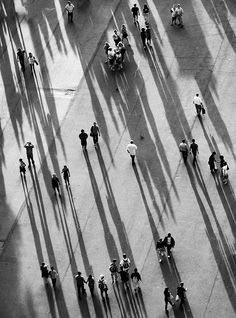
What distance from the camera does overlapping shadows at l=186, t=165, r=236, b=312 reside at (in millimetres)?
30695

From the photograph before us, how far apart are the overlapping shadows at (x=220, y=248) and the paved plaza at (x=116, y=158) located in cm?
5

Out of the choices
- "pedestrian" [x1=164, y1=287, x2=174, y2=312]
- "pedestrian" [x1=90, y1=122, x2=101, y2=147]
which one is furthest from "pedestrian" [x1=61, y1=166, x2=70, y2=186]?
"pedestrian" [x1=164, y1=287, x2=174, y2=312]

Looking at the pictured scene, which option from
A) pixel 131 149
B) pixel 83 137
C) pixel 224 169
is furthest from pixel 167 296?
pixel 83 137

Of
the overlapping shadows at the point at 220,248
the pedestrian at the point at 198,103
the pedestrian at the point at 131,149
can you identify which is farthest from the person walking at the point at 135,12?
the overlapping shadows at the point at 220,248

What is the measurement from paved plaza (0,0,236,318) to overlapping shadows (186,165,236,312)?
0.16 ft

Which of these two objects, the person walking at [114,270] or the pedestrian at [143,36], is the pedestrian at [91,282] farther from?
the pedestrian at [143,36]

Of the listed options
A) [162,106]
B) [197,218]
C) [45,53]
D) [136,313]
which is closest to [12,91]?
[45,53]

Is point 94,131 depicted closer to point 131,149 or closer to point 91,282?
point 131,149

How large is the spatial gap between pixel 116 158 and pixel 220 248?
735 centimetres

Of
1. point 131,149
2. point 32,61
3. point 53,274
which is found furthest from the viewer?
point 32,61

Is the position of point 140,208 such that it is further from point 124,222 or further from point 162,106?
point 162,106

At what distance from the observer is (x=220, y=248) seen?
3212cm

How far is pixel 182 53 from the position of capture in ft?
141

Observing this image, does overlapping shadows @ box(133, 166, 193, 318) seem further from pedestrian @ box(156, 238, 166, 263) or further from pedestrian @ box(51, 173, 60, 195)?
pedestrian @ box(51, 173, 60, 195)
